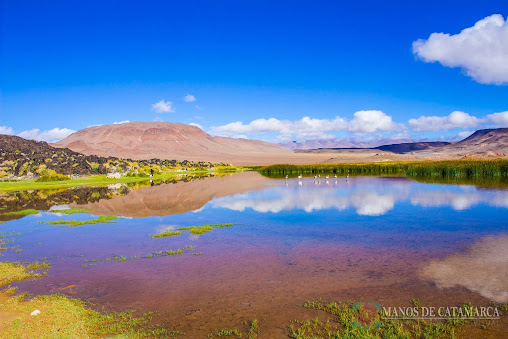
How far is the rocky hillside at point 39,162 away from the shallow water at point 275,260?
24414 mm

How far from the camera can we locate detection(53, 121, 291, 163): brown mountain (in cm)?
11512

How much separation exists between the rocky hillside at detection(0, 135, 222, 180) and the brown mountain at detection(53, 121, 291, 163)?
6139 cm

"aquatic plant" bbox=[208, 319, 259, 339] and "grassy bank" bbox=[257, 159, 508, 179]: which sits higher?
"grassy bank" bbox=[257, 159, 508, 179]

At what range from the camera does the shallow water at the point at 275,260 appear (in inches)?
234

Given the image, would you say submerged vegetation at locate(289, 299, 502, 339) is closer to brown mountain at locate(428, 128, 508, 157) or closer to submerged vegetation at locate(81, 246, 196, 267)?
submerged vegetation at locate(81, 246, 196, 267)

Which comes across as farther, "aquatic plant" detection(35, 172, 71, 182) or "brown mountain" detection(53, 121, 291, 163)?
"brown mountain" detection(53, 121, 291, 163)

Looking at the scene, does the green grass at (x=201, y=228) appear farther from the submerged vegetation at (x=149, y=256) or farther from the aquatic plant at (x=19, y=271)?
the aquatic plant at (x=19, y=271)

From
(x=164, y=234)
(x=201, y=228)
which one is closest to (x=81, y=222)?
(x=164, y=234)

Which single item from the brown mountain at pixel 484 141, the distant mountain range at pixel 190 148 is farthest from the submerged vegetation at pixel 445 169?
the brown mountain at pixel 484 141

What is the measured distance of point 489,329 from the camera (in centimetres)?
481

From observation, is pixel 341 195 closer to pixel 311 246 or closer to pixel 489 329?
pixel 311 246

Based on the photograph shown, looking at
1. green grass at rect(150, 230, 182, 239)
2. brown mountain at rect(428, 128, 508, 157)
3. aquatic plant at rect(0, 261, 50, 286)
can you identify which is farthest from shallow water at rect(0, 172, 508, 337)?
brown mountain at rect(428, 128, 508, 157)

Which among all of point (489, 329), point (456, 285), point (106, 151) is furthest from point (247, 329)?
point (106, 151)

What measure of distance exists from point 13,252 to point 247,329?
8.06 m
